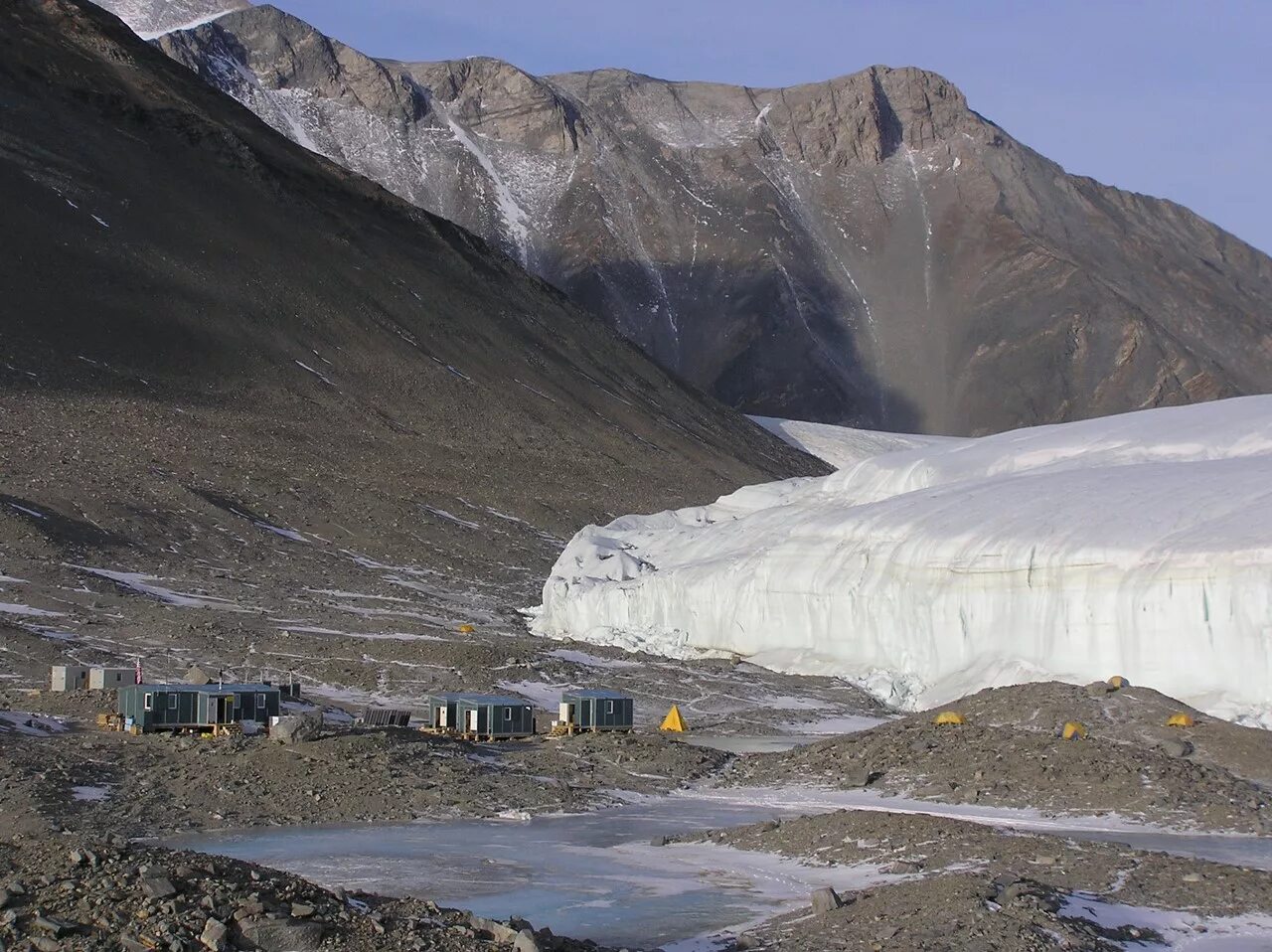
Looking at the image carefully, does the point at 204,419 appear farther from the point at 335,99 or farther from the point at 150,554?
the point at 335,99

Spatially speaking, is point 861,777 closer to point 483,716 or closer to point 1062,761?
point 1062,761

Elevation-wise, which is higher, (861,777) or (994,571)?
(994,571)

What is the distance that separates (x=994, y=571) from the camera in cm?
3694

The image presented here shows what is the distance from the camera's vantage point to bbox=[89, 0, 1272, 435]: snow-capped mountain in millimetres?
143500

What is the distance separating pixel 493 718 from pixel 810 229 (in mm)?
133975

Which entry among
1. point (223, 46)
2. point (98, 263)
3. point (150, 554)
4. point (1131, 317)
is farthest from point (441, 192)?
point (150, 554)

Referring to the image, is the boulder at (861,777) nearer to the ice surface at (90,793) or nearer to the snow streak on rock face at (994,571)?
the snow streak on rock face at (994,571)

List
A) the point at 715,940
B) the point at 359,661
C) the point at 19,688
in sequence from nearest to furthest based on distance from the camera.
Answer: the point at 715,940 < the point at 19,688 < the point at 359,661

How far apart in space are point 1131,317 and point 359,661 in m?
117

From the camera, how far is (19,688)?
1363 inches

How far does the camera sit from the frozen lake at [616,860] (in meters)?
18.6

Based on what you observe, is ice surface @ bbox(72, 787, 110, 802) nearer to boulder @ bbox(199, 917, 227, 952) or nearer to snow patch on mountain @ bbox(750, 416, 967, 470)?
boulder @ bbox(199, 917, 227, 952)

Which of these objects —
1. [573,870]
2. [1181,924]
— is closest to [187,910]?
[573,870]

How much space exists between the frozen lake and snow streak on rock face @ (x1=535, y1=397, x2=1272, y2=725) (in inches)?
349
